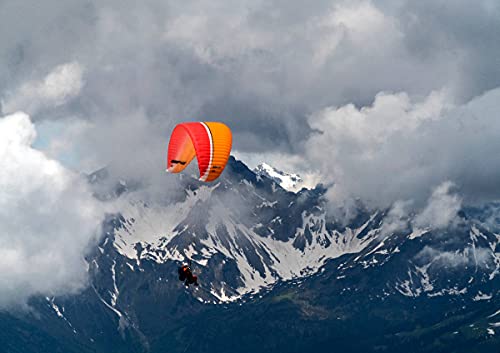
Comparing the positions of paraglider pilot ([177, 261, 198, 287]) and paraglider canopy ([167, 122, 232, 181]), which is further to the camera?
paraglider pilot ([177, 261, 198, 287])

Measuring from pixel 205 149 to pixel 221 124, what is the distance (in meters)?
16.7

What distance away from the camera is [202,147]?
17600 centimetres

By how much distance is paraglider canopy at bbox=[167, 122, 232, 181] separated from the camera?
17438 cm

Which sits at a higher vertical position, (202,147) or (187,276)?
(202,147)

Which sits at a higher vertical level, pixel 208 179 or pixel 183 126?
pixel 183 126

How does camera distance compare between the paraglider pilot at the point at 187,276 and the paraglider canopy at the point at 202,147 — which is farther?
the paraglider pilot at the point at 187,276

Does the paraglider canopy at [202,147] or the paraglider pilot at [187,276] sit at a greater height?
the paraglider canopy at [202,147]

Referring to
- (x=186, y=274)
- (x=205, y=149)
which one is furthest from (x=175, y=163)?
(x=186, y=274)

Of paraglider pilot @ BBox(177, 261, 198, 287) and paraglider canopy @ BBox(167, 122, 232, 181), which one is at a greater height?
paraglider canopy @ BBox(167, 122, 232, 181)

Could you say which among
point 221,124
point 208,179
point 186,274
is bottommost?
point 186,274

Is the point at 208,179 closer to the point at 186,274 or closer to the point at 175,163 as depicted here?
the point at 175,163

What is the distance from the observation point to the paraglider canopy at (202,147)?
572ft

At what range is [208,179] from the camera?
568 feet

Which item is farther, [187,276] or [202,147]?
[187,276]
